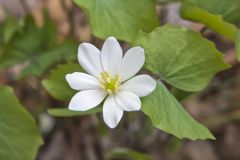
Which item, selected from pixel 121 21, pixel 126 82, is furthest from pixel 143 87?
pixel 121 21

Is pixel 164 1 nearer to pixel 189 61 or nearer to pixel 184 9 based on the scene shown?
pixel 184 9

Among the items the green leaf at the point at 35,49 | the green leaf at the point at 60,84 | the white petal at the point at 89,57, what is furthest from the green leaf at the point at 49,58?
the white petal at the point at 89,57

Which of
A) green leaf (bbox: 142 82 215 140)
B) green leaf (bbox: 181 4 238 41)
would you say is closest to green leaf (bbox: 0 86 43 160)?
green leaf (bbox: 142 82 215 140)

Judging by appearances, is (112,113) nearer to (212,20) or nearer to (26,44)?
(212,20)

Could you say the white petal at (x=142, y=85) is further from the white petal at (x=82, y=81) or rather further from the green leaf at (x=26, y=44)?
the green leaf at (x=26, y=44)

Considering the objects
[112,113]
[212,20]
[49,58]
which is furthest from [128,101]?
[49,58]

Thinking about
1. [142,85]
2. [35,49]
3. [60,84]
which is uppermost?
[142,85]
